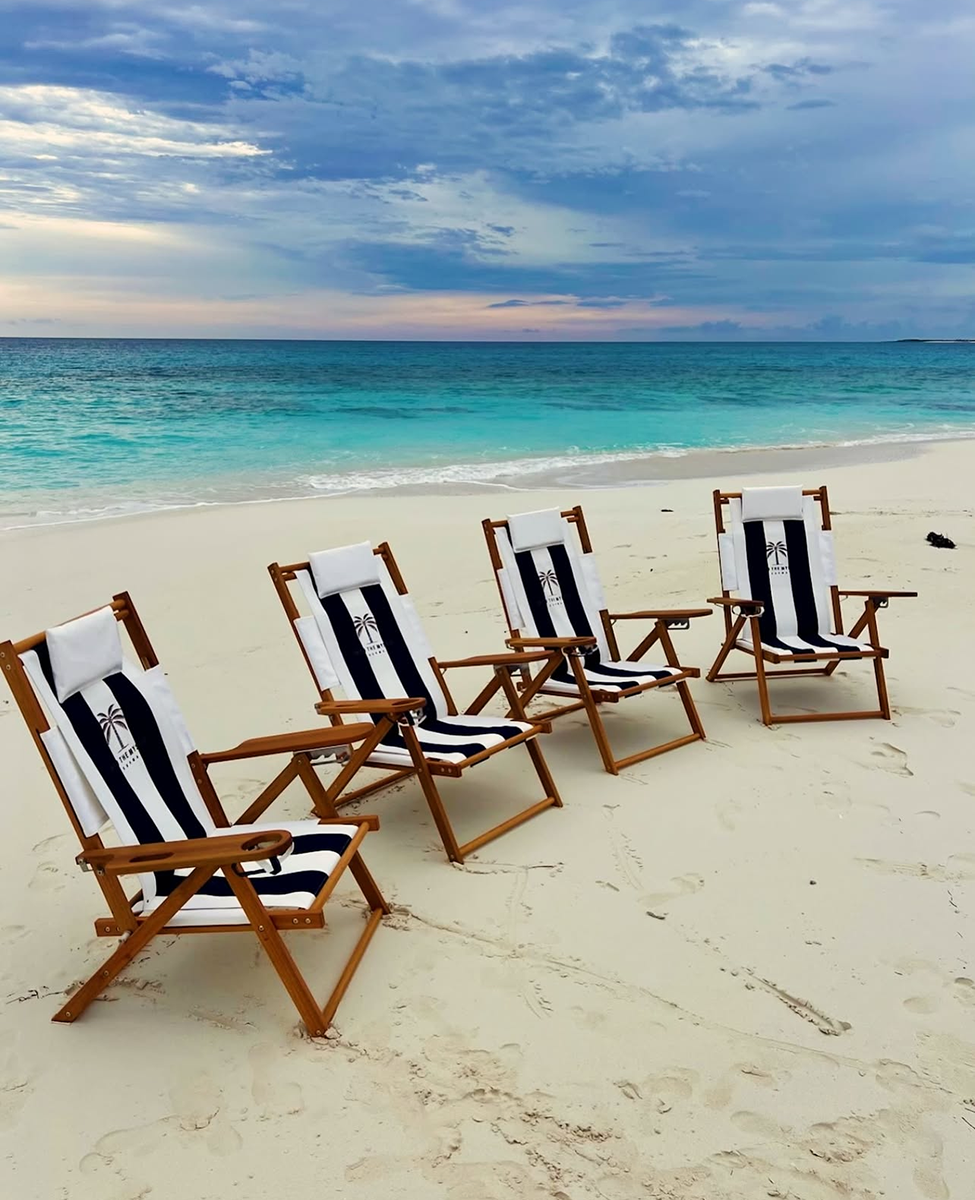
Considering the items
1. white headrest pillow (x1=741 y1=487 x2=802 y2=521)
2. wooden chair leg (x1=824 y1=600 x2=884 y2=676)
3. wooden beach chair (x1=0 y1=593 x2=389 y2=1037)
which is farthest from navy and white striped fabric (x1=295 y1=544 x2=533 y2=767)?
white headrest pillow (x1=741 y1=487 x2=802 y2=521)

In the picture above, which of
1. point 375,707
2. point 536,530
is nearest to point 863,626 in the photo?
point 536,530

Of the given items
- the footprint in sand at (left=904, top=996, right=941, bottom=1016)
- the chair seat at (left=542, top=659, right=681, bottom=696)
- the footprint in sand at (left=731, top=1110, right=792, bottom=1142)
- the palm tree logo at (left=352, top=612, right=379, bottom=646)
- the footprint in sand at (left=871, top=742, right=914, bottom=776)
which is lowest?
the footprint in sand at (left=731, top=1110, right=792, bottom=1142)

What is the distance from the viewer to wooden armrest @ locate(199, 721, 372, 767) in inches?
110

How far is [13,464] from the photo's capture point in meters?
14.8

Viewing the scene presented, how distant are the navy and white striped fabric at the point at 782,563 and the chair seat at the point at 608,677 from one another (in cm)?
68

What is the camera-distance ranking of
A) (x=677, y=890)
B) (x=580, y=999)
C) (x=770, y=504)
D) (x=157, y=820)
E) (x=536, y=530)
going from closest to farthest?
1. (x=580, y=999)
2. (x=157, y=820)
3. (x=677, y=890)
4. (x=536, y=530)
5. (x=770, y=504)

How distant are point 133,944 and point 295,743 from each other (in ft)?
2.43

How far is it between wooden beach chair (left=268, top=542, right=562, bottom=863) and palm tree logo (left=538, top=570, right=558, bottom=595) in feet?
2.36

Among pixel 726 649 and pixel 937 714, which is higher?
pixel 726 649

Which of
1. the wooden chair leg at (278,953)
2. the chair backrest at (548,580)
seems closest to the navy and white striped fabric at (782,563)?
the chair backrest at (548,580)

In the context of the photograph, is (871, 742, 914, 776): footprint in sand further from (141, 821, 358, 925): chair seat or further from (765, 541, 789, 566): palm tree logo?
(141, 821, 358, 925): chair seat

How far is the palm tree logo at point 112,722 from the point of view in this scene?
263 cm

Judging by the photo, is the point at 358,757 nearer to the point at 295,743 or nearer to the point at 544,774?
the point at 295,743

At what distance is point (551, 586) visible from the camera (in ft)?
14.5
